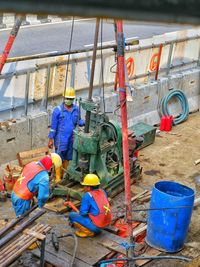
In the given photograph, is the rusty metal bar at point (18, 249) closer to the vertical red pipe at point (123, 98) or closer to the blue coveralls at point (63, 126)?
the vertical red pipe at point (123, 98)

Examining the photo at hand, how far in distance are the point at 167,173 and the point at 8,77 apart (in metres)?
4.21

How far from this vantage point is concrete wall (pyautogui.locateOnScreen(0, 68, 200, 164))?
35.1 ft

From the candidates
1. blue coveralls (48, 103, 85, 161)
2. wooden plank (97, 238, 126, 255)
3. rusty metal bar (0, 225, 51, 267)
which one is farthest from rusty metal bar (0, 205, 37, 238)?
blue coveralls (48, 103, 85, 161)

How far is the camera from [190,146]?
13.3 m

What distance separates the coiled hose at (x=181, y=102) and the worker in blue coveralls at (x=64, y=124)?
5.15 m

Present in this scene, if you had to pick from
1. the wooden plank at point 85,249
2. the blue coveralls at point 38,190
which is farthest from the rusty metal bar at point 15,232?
the wooden plank at point 85,249

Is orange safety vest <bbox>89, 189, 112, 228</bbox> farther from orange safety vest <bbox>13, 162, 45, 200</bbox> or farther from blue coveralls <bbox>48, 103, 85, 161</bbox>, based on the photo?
blue coveralls <bbox>48, 103, 85, 161</bbox>

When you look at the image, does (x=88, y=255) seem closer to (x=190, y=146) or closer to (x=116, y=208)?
(x=116, y=208)

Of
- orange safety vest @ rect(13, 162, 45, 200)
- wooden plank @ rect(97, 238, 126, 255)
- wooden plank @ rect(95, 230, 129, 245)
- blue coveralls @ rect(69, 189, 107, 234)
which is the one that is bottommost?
wooden plank @ rect(95, 230, 129, 245)

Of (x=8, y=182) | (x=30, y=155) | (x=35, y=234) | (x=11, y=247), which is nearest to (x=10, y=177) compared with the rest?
(x=8, y=182)

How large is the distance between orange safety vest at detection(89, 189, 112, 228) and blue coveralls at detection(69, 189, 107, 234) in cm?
6

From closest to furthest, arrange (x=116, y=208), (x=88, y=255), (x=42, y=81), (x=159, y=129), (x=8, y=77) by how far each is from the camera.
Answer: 1. (x=88, y=255)
2. (x=116, y=208)
3. (x=8, y=77)
4. (x=42, y=81)
5. (x=159, y=129)

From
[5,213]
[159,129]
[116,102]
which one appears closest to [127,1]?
[5,213]

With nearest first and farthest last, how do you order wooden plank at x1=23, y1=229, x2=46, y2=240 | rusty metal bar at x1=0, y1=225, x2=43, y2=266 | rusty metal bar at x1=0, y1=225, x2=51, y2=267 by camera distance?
1. rusty metal bar at x1=0, y1=225, x2=51, y2=267
2. rusty metal bar at x1=0, y1=225, x2=43, y2=266
3. wooden plank at x1=23, y1=229, x2=46, y2=240
